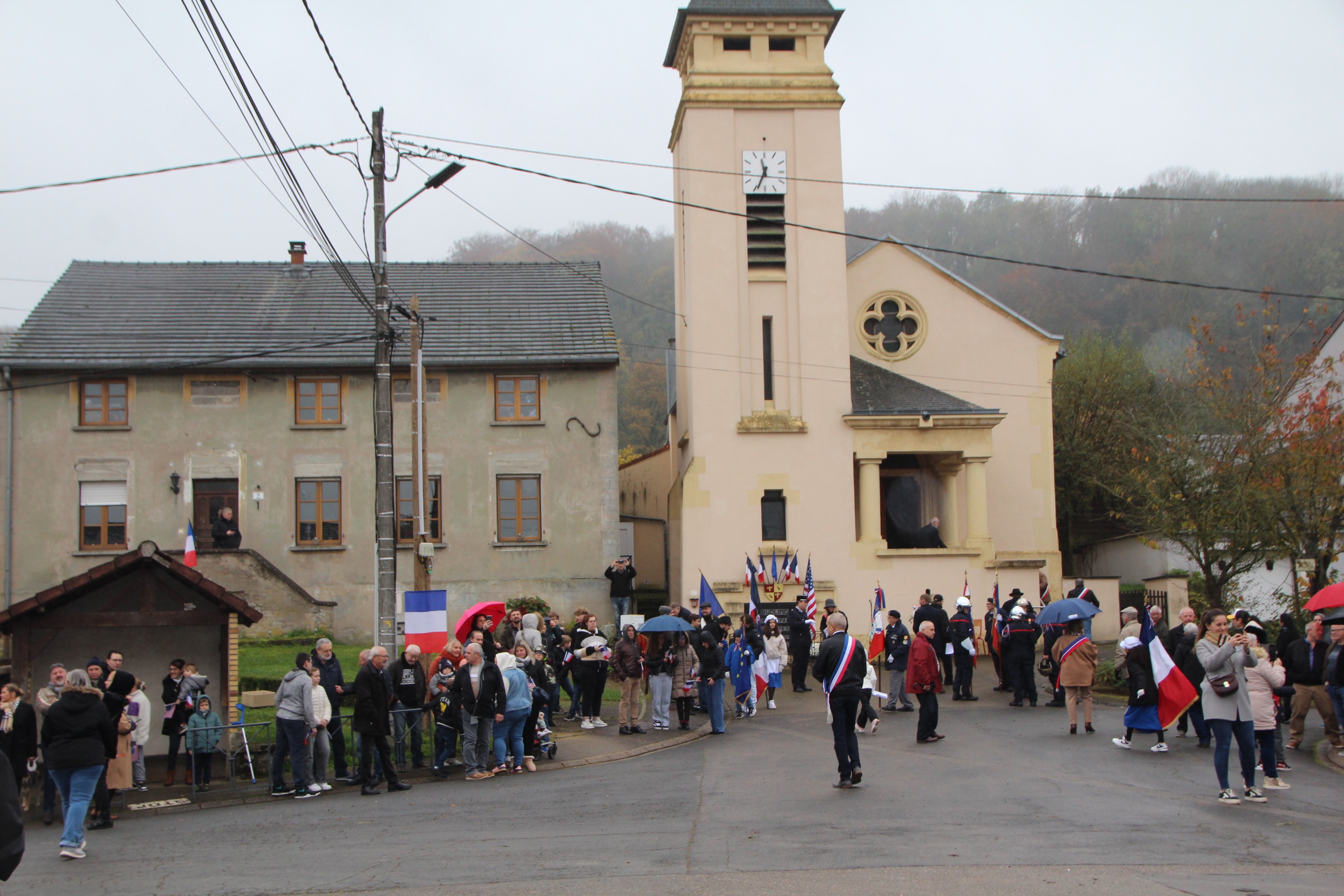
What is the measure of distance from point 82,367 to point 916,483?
71.3 feet

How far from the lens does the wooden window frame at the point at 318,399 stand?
3047 cm

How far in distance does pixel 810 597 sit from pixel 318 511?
12831 millimetres

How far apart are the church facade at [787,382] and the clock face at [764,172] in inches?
1.4

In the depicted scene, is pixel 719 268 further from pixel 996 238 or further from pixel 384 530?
pixel 996 238

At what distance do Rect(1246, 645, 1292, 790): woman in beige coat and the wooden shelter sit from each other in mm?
11757

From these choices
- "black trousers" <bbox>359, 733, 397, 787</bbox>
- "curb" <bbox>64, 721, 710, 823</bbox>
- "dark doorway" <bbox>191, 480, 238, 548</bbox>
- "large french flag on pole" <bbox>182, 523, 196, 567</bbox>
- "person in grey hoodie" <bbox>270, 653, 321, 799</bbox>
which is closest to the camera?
"curb" <bbox>64, 721, 710, 823</bbox>

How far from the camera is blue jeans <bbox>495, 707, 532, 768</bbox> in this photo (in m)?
15.6

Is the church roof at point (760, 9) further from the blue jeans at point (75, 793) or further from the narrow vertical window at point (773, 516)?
the blue jeans at point (75, 793)

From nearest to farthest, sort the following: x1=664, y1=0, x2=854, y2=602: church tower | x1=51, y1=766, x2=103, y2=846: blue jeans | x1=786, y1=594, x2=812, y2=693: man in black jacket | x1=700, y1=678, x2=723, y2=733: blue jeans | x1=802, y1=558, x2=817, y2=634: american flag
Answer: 1. x1=51, y1=766, x2=103, y2=846: blue jeans
2. x1=700, y1=678, x2=723, y2=733: blue jeans
3. x1=786, y1=594, x2=812, y2=693: man in black jacket
4. x1=802, y1=558, x2=817, y2=634: american flag
5. x1=664, y1=0, x2=854, y2=602: church tower

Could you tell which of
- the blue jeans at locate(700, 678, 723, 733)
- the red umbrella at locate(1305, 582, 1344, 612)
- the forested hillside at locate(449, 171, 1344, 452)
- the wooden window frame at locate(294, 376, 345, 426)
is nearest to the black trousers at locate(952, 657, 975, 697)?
the blue jeans at locate(700, 678, 723, 733)

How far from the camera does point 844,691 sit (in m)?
12.9

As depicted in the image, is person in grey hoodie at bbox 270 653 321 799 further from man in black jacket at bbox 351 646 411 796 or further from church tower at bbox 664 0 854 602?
church tower at bbox 664 0 854 602

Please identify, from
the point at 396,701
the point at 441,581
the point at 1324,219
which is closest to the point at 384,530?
the point at 396,701

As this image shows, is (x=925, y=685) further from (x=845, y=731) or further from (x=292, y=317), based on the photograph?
(x=292, y=317)
